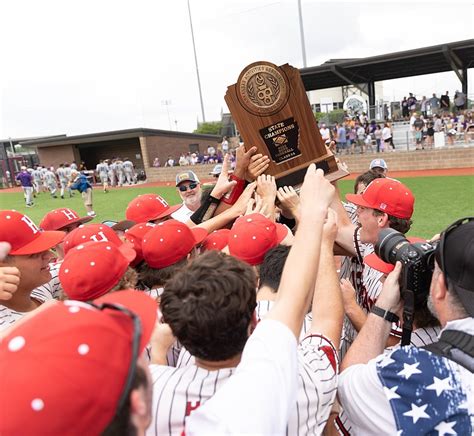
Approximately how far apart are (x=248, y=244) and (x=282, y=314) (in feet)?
3.97

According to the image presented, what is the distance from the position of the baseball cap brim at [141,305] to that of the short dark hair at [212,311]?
7.0 inches

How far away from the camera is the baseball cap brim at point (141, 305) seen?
1.20m

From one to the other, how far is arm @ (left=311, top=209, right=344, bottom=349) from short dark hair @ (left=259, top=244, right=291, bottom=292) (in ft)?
0.90

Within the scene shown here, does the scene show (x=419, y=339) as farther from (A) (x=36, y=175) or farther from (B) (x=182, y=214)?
(A) (x=36, y=175)

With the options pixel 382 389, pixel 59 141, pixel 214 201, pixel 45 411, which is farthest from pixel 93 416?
pixel 59 141

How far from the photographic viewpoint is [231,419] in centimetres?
105

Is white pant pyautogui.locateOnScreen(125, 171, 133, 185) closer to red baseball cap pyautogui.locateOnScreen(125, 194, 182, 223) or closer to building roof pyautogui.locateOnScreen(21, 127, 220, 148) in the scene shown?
building roof pyautogui.locateOnScreen(21, 127, 220, 148)

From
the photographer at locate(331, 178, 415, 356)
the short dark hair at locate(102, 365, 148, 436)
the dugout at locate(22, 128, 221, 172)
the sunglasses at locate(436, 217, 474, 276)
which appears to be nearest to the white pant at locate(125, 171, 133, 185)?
the dugout at locate(22, 128, 221, 172)

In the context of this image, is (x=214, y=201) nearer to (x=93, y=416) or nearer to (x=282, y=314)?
(x=282, y=314)

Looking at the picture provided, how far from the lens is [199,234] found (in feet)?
10.3

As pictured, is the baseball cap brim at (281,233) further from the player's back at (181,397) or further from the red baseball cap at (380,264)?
the player's back at (181,397)

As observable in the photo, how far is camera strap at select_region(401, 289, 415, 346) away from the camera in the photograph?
5.72 ft

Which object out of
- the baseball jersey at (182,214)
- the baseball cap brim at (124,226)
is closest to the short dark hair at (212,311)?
the baseball cap brim at (124,226)

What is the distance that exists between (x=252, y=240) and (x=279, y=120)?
3.08 feet
